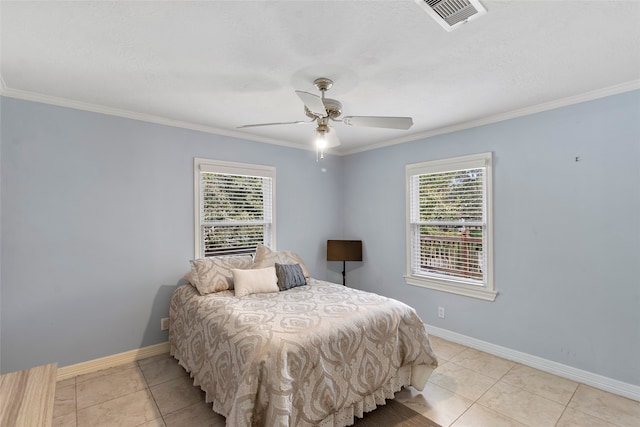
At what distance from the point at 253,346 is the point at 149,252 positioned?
1.96m

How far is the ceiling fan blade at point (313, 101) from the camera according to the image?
1915mm

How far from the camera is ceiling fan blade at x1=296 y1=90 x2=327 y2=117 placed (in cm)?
192

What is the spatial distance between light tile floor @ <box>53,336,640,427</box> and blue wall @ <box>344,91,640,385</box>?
0.37m

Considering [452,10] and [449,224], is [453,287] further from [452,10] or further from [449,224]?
[452,10]

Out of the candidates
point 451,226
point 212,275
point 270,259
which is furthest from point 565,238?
point 212,275

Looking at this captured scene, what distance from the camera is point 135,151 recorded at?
3137mm

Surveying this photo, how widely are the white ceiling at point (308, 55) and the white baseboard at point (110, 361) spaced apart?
7.89 ft

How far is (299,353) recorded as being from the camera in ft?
6.12

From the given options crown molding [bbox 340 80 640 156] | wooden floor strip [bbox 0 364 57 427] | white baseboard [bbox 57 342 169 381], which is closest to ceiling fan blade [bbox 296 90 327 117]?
wooden floor strip [bbox 0 364 57 427]

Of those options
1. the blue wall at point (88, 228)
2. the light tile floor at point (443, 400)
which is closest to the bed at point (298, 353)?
the light tile floor at point (443, 400)

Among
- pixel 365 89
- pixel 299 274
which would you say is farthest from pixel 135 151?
pixel 365 89

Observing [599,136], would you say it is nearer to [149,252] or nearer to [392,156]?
[392,156]

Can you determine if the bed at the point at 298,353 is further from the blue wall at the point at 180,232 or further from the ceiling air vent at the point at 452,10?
the ceiling air vent at the point at 452,10

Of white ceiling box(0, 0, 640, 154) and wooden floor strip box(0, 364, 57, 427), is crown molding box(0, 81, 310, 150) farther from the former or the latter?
wooden floor strip box(0, 364, 57, 427)
